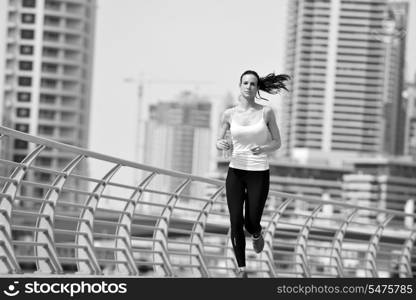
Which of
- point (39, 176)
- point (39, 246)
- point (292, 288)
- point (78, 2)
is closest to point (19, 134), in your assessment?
point (39, 246)

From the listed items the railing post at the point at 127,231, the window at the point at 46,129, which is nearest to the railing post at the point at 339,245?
the railing post at the point at 127,231

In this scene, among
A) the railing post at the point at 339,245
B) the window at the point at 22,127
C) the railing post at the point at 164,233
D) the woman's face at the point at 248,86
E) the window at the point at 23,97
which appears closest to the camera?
the woman's face at the point at 248,86

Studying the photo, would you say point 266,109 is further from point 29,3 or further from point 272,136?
point 29,3

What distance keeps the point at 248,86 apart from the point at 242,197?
0.87m

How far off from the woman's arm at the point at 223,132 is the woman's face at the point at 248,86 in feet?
0.68

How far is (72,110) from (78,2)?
1311 cm

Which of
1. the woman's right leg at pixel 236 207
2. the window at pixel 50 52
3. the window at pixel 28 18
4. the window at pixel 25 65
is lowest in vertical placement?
the woman's right leg at pixel 236 207

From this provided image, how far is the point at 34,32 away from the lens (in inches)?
6432

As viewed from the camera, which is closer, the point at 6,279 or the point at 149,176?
the point at 6,279

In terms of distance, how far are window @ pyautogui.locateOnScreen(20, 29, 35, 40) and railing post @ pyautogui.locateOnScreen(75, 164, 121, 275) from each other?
502ft

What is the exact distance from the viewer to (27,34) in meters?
165

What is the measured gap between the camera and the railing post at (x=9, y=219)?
10.6 metres

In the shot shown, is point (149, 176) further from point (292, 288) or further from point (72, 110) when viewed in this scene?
point (72, 110)

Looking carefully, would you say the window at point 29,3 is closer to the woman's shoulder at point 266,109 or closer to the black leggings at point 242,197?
the black leggings at point 242,197
